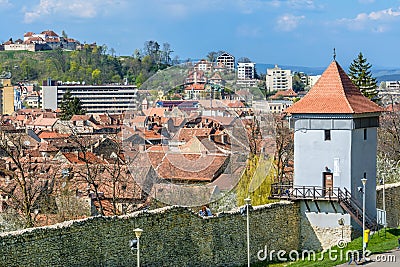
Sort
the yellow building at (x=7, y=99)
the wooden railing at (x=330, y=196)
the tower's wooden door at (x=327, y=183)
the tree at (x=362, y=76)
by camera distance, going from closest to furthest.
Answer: the wooden railing at (x=330, y=196) → the tower's wooden door at (x=327, y=183) → the tree at (x=362, y=76) → the yellow building at (x=7, y=99)

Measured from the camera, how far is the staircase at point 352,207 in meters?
25.6

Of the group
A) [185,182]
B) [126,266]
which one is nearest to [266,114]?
[185,182]

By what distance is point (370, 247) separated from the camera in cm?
2369

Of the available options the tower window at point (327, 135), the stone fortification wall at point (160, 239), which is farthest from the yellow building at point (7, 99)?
the stone fortification wall at point (160, 239)

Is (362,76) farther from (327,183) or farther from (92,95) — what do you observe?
(92,95)

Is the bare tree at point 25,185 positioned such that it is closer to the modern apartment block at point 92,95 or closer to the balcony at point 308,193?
the balcony at point 308,193

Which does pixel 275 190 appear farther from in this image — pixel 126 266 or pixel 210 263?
pixel 126 266

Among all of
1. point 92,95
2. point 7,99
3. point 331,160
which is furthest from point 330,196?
point 7,99

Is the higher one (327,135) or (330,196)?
(327,135)

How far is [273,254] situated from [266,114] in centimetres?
702

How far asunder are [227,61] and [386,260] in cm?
830

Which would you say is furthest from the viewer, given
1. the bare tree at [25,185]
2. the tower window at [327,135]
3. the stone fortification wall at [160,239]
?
the bare tree at [25,185]

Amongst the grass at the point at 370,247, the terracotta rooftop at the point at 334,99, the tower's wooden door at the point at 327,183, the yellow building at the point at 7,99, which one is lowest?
the grass at the point at 370,247

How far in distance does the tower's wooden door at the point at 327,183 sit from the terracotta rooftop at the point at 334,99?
78.1 inches
